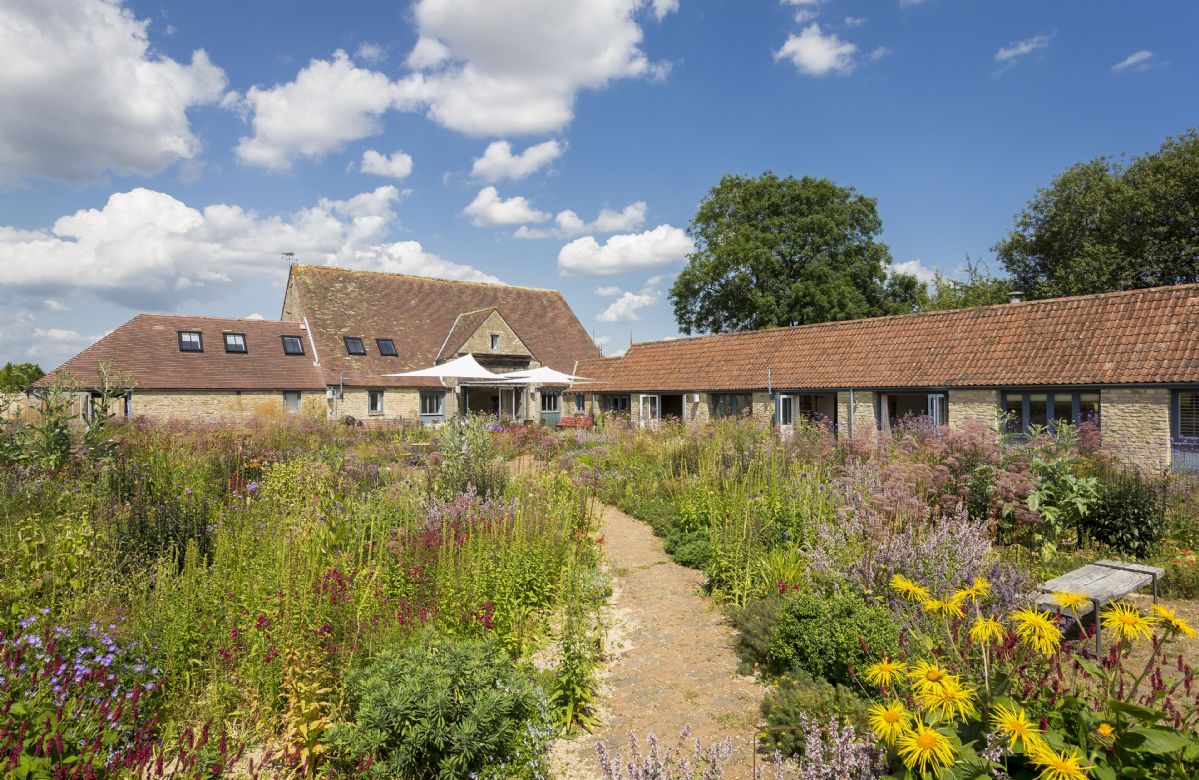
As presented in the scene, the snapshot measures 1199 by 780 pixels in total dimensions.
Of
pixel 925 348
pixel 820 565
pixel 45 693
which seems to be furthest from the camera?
pixel 925 348

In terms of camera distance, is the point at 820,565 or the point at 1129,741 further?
the point at 820,565

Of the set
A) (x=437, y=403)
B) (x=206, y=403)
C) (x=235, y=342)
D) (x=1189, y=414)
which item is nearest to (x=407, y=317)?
(x=437, y=403)

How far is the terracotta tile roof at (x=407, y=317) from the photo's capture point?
101 ft

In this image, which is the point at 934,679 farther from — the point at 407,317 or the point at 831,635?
the point at 407,317

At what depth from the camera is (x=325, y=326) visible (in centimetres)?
3108

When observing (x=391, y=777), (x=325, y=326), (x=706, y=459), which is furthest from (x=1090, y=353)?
(x=325, y=326)

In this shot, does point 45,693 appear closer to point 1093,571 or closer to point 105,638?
point 105,638

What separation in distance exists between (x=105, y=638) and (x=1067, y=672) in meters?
5.91

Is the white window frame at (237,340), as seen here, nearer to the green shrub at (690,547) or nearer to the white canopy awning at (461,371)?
the white canopy awning at (461,371)

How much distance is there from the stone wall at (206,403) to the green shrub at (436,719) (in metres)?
23.3

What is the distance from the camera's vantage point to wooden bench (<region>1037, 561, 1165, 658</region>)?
492 cm

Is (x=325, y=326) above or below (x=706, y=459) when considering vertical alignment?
above

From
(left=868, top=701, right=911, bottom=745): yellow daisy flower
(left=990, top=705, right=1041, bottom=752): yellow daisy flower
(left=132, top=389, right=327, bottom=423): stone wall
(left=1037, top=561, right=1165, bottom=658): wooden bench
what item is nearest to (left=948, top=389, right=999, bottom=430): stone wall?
(left=1037, top=561, right=1165, bottom=658): wooden bench

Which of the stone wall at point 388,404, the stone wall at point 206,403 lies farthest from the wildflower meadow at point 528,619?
the stone wall at point 388,404
